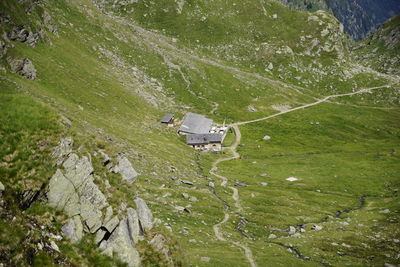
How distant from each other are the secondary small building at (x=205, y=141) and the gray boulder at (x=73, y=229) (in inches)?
3765

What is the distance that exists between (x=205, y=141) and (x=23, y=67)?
64037mm

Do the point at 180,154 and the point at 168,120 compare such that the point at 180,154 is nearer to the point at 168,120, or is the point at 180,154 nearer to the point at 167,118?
the point at 168,120

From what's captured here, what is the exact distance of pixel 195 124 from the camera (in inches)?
5089

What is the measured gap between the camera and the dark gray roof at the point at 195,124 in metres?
124

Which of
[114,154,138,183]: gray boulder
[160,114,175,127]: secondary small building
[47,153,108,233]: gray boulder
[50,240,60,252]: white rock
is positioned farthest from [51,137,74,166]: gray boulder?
[160,114,175,127]: secondary small building

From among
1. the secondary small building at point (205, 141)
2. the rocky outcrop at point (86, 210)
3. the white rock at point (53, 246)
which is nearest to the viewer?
the white rock at point (53, 246)

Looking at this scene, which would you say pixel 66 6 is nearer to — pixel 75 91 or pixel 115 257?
pixel 75 91

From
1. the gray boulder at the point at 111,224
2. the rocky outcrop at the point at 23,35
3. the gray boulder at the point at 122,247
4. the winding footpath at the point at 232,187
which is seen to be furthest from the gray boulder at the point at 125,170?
the rocky outcrop at the point at 23,35

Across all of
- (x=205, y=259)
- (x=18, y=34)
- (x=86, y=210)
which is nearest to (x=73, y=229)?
(x=86, y=210)

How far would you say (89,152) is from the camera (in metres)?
26.0

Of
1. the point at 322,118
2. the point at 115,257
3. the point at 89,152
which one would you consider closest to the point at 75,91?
the point at 89,152

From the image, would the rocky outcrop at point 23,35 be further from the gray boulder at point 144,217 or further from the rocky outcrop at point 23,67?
the gray boulder at point 144,217

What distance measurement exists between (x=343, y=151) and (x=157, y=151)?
319ft

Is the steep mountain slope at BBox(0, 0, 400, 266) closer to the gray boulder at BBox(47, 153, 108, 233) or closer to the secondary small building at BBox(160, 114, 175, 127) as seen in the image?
the gray boulder at BBox(47, 153, 108, 233)
